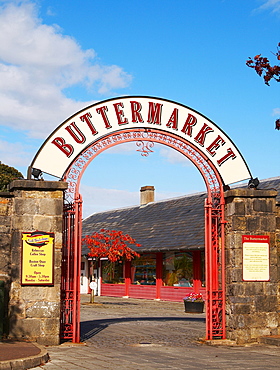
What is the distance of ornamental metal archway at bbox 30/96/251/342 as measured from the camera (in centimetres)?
1188

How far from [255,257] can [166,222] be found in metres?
20.4

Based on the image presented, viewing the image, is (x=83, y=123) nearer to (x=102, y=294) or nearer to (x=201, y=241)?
(x=201, y=241)

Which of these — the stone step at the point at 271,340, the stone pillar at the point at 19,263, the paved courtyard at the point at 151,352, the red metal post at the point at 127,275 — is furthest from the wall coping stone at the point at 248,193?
the red metal post at the point at 127,275

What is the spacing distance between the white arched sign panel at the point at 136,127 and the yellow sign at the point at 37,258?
1334 mm

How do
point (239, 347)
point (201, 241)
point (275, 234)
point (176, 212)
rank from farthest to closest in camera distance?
1. point (176, 212)
2. point (201, 241)
3. point (275, 234)
4. point (239, 347)

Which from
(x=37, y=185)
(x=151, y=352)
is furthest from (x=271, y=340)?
(x=37, y=185)

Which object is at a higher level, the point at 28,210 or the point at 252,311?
the point at 28,210

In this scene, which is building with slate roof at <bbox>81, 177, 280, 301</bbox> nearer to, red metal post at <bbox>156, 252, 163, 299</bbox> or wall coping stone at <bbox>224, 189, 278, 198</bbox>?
red metal post at <bbox>156, 252, 163, 299</bbox>

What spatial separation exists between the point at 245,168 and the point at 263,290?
2.60 meters

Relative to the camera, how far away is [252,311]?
40.4 ft

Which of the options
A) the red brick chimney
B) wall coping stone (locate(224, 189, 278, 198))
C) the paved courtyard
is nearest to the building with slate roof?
the red brick chimney

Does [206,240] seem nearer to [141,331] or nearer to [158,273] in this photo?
[141,331]

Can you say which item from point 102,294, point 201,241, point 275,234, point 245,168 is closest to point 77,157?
point 245,168

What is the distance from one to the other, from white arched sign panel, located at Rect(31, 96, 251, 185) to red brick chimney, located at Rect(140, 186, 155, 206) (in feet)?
88.8
